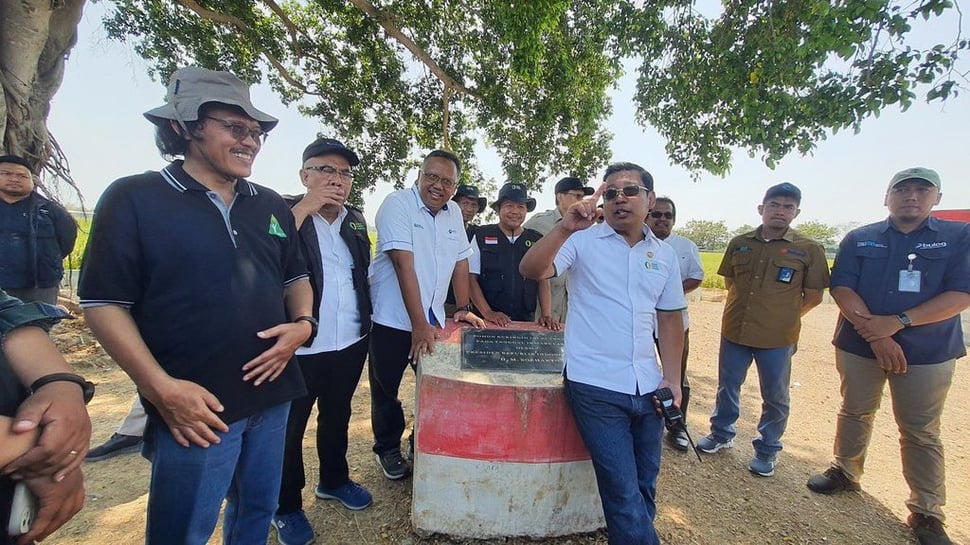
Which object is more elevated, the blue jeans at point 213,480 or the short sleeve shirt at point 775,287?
the short sleeve shirt at point 775,287

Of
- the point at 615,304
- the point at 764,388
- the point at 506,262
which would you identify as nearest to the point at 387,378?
the point at 506,262

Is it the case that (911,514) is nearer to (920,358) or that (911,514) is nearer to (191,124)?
(920,358)

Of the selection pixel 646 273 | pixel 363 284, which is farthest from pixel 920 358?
pixel 363 284

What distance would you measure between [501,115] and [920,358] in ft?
20.5

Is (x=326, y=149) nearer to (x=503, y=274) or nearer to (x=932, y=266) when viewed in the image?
(x=503, y=274)

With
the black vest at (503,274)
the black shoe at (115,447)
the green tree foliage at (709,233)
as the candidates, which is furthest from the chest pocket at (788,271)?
the green tree foliage at (709,233)

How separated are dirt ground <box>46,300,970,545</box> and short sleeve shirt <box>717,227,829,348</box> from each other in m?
1.11

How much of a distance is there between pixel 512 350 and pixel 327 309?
1.15 meters

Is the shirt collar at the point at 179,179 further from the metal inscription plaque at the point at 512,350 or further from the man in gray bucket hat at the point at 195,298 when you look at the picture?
the metal inscription plaque at the point at 512,350

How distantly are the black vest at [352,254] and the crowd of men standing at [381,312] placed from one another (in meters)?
0.02

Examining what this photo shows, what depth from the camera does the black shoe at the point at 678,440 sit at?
11.5ft

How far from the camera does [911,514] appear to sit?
8.79 ft

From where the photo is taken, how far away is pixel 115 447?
3092mm

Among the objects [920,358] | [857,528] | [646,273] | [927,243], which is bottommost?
[857,528]
